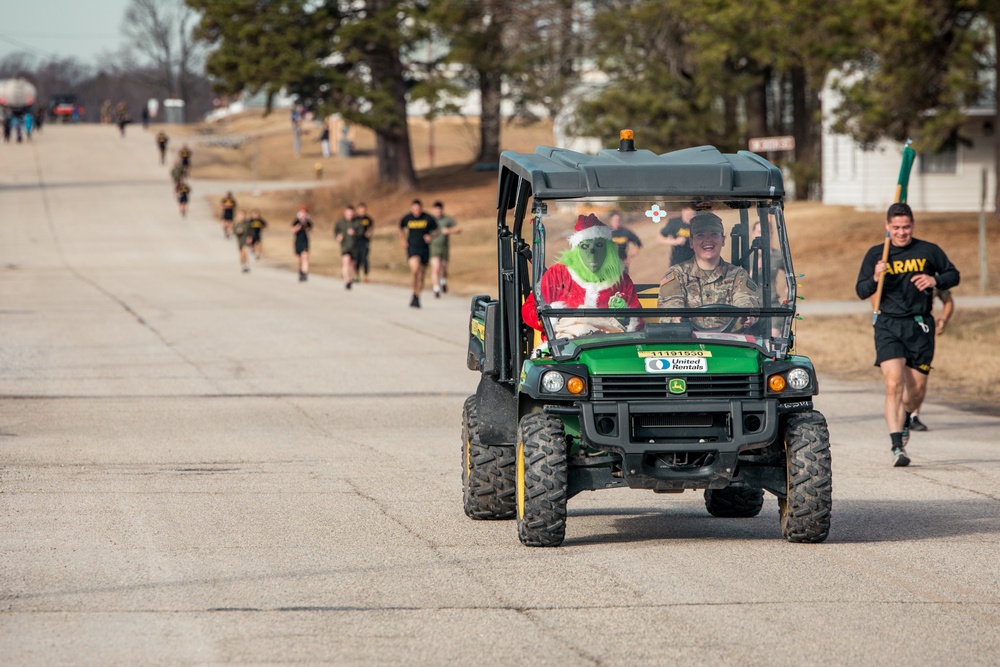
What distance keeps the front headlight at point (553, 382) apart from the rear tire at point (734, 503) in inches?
69.4

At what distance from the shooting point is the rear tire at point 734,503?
9000 mm

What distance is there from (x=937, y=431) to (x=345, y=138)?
250ft

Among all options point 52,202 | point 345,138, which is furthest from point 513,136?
point 52,202

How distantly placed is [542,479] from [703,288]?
1426mm

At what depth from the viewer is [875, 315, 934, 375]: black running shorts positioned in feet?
37.5

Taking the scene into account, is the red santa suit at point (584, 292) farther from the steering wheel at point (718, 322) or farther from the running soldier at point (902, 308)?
the running soldier at point (902, 308)

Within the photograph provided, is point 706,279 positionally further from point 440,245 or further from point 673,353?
point 440,245

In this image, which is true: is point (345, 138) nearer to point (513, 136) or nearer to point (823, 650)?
point (513, 136)

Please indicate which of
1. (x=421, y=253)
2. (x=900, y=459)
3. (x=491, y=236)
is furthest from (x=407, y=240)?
(x=491, y=236)

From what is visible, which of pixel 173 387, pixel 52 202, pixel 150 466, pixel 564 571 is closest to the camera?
pixel 564 571

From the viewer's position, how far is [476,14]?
176ft

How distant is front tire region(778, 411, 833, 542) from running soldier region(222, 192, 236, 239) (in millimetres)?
43499

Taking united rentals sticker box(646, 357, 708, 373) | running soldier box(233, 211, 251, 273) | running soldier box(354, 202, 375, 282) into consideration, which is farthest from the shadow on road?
running soldier box(233, 211, 251, 273)

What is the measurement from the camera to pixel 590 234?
8164 millimetres
